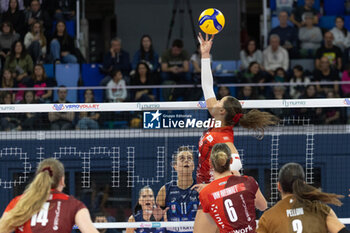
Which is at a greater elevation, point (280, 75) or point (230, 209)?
point (280, 75)

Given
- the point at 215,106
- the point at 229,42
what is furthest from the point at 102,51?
the point at 215,106

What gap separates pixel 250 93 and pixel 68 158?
3.97 metres

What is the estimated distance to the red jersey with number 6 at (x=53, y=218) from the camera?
263 inches

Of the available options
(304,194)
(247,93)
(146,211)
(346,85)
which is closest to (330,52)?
(346,85)

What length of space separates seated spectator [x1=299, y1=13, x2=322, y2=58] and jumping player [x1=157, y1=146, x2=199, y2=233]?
7.82 metres

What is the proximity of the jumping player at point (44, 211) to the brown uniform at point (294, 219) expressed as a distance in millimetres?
1688

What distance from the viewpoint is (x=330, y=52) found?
53.9ft

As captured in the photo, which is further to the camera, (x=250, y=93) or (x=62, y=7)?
(x=62, y=7)

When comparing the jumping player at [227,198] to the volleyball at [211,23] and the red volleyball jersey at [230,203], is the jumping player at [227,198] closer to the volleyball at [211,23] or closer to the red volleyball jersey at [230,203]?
the red volleyball jersey at [230,203]

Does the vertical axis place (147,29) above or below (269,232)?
above

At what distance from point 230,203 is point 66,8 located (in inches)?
448

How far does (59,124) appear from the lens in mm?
13844

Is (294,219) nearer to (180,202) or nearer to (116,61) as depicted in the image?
(180,202)

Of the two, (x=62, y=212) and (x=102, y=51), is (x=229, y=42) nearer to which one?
A: (x=102, y=51)
